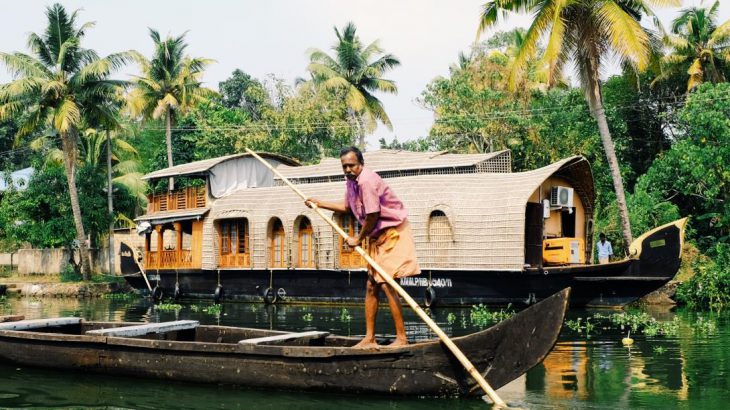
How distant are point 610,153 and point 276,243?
690 cm

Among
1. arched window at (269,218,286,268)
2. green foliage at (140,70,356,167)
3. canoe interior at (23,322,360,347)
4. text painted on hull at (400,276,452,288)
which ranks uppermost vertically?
green foliage at (140,70,356,167)

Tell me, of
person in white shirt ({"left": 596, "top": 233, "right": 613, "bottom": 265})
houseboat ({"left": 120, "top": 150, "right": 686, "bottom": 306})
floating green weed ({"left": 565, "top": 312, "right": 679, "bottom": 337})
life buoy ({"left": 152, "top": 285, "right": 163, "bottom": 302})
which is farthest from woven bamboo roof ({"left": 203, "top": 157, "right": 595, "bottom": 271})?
life buoy ({"left": 152, "top": 285, "right": 163, "bottom": 302})

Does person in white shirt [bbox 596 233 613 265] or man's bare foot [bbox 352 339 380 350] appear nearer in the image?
man's bare foot [bbox 352 339 380 350]

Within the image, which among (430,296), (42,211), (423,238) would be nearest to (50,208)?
(42,211)

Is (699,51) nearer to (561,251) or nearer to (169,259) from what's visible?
(561,251)

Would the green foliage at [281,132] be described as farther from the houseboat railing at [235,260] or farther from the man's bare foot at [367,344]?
the man's bare foot at [367,344]

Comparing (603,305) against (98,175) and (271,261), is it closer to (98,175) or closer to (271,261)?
(271,261)

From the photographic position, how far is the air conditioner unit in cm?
1545

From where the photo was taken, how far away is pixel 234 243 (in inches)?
691

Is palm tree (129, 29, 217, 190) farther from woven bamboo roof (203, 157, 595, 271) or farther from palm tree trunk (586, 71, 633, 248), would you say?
palm tree trunk (586, 71, 633, 248)

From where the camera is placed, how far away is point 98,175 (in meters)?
23.6

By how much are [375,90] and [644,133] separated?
360 inches

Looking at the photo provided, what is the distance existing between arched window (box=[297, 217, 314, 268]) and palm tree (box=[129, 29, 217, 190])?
9575 millimetres

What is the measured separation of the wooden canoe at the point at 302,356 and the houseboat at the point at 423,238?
271 inches
